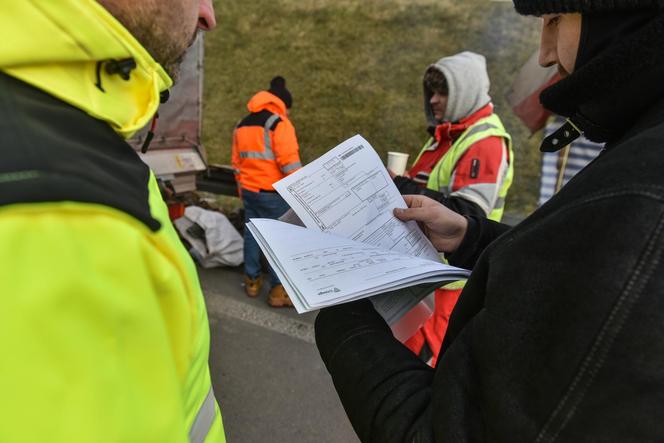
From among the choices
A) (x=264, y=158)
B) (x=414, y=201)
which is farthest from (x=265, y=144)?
(x=414, y=201)

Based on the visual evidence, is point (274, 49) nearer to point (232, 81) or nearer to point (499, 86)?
point (232, 81)

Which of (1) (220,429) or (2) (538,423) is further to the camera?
(1) (220,429)

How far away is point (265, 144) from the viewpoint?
370 cm

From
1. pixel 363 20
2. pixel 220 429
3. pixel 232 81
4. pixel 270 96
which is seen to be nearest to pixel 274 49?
pixel 232 81

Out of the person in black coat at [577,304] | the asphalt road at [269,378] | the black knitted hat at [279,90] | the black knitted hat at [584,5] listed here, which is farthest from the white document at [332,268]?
the black knitted hat at [279,90]

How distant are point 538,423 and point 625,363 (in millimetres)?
131

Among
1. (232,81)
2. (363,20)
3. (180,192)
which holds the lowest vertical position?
(180,192)

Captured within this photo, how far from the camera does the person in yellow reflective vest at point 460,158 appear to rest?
6.94 feet

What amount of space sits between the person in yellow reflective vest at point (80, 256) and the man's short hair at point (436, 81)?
216 centimetres

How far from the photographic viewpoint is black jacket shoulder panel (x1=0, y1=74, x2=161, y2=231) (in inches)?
17.0

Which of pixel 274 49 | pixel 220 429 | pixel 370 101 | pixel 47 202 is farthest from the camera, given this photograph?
pixel 274 49

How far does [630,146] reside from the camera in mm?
560

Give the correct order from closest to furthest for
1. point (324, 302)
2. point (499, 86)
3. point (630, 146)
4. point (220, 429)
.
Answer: point (630, 146)
point (324, 302)
point (220, 429)
point (499, 86)

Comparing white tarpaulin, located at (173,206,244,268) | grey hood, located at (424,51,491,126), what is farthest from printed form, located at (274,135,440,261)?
white tarpaulin, located at (173,206,244,268)
